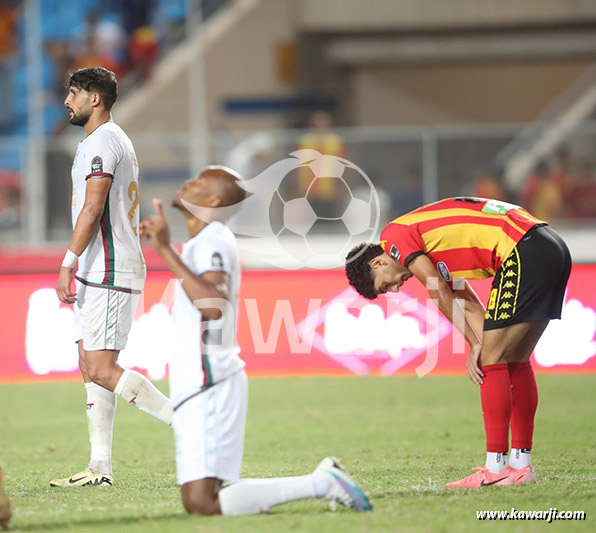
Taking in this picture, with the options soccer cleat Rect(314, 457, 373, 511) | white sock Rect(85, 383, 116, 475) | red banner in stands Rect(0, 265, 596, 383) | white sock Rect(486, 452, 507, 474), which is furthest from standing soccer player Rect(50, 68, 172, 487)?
red banner in stands Rect(0, 265, 596, 383)

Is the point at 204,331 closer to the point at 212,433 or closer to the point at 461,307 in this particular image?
the point at 212,433

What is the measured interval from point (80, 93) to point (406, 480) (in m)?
3.06

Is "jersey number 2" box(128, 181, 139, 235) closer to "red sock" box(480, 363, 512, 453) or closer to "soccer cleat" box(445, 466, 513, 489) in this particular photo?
"red sock" box(480, 363, 512, 453)

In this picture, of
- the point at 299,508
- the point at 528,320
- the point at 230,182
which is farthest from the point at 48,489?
the point at 528,320

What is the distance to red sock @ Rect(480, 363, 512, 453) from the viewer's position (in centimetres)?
682

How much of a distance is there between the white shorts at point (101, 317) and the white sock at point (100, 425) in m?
0.32

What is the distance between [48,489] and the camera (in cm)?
692

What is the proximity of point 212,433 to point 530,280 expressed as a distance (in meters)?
2.19

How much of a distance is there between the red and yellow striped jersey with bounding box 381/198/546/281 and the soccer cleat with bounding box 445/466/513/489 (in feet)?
3.73

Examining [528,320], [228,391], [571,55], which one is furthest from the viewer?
[571,55]

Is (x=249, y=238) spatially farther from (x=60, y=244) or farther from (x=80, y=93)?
(x=80, y=93)

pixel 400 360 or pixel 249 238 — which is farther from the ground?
pixel 249 238

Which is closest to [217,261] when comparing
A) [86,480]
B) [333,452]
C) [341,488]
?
[341,488]

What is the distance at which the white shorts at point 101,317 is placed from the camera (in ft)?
23.4
